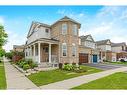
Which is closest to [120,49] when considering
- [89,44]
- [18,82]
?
[89,44]

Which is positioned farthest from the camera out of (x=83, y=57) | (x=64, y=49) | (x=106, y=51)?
(x=106, y=51)

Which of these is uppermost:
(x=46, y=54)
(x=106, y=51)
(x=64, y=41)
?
(x=64, y=41)

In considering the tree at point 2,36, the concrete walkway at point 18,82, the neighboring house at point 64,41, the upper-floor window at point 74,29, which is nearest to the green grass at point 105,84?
the concrete walkway at point 18,82

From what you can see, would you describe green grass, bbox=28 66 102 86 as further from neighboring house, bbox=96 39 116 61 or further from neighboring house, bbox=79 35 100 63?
neighboring house, bbox=96 39 116 61

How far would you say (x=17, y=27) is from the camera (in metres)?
19.1

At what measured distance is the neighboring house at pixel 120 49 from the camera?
49.9 metres

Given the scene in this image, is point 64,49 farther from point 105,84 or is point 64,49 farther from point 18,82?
point 105,84

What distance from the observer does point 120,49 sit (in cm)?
5191

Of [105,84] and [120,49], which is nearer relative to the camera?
[105,84]

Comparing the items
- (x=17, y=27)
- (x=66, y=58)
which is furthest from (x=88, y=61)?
(x=17, y=27)

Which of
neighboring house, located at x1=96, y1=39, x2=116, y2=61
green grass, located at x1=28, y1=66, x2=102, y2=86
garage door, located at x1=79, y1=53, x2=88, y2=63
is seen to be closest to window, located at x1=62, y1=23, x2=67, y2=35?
garage door, located at x1=79, y1=53, x2=88, y2=63

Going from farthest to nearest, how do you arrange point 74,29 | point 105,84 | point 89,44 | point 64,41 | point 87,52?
1. point 89,44
2. point 87,52
3. point 74,29
4. point 64,41
5. point 105,84
